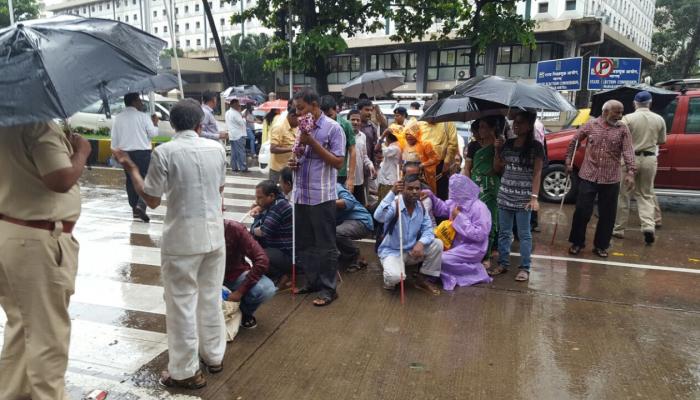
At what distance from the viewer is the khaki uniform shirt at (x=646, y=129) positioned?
A: 21.3 ft

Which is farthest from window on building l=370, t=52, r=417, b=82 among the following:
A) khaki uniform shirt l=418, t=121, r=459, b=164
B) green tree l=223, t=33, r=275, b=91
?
khaki uniform shirt l=418, t=121, r=459, b=164

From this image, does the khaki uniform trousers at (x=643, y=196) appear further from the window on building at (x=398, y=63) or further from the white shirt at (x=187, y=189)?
the window on building at (x=398, y=63)

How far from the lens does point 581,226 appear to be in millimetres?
5914

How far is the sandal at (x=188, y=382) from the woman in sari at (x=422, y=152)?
152 inches

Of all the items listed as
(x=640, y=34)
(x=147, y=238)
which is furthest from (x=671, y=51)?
(x=147, y=238)

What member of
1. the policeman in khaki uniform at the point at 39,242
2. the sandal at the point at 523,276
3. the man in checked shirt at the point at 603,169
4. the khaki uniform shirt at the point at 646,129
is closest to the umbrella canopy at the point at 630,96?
the khaki uniform shirt at the point at 646,129

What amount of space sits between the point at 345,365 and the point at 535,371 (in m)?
1.27

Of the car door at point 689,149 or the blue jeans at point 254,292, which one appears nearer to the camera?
the blue jeans at point 254,292

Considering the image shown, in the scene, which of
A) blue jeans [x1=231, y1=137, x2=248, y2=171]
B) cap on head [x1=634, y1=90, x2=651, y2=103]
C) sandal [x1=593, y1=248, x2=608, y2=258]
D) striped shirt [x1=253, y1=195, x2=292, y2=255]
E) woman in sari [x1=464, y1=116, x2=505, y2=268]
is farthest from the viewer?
blue jeans [x1=231, y1=137, x2=248, y2=171]

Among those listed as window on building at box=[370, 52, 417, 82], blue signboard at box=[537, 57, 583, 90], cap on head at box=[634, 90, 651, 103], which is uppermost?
window on building at box=[370, 52, 417, 82]

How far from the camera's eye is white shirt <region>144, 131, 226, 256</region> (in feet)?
9.23

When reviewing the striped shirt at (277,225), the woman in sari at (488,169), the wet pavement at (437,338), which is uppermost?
the woman in sari at (488,169)

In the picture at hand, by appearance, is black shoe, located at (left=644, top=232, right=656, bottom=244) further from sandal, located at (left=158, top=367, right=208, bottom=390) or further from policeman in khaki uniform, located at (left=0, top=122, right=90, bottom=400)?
policeman in khaki uniform, located at (left=0, top=122, right=90, bottom=400)

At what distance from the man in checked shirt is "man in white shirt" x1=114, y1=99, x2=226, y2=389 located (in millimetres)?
4433
